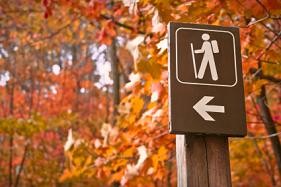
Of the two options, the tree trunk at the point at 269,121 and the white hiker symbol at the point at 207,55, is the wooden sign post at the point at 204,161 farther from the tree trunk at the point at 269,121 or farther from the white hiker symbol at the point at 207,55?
the tree trunk at the point at 269,121

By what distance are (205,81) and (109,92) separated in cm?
1457

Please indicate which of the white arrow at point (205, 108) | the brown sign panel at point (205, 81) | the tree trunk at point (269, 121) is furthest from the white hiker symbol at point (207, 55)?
the tree trunk at point (269, 121)

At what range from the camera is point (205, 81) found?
173cm

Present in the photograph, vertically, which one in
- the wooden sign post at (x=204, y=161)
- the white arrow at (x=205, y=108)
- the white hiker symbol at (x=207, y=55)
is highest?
the white hiker symbol at (x=207, y=55)

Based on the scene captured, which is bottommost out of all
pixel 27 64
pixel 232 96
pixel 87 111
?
pixel 232 96

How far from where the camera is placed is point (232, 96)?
5.73 feet

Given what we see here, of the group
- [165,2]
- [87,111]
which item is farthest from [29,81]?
[165,2]

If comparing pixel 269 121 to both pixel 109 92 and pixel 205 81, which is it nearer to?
pixel 205 81

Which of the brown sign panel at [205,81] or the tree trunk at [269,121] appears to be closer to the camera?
the brown sign panel at [205,81]

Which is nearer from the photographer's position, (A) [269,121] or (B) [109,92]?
(A) [269,121]

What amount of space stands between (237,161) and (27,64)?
7.73 m

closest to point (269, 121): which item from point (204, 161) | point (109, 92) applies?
point (204, 161)

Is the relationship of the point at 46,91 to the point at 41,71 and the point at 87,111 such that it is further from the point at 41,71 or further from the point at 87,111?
the point at 87,111

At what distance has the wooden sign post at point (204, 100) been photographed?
1685 millimetres
